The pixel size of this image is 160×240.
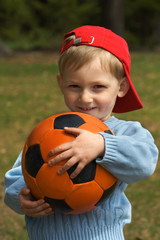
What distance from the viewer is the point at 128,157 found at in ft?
7.02

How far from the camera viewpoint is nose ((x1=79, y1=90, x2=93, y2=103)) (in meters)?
2.43

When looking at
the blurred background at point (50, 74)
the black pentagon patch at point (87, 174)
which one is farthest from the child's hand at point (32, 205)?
the blurred background at point (50, 74)

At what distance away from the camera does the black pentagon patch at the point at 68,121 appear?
221 cm

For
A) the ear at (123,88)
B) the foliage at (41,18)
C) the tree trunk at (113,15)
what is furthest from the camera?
the foliage at (41,18)

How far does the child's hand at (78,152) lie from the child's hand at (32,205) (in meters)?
0.28

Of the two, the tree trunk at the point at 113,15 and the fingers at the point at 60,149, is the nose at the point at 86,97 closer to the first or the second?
the fingers at the point at 60,149

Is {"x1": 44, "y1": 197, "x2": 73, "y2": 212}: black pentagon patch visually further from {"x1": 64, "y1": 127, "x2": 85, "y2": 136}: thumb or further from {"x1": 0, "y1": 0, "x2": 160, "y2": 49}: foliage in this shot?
{"x1": 0, "y1": 0, "x2": 160, "y2": 49}: foliage

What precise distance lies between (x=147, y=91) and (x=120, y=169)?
7.15 meters

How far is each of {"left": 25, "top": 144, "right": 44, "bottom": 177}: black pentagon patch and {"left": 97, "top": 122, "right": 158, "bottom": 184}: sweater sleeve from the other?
1.12ft

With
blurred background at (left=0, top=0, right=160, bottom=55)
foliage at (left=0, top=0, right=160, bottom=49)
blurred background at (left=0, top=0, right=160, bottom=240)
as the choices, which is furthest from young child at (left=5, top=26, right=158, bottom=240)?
foliage at (left=0, top=0, right=160, bottom=49)

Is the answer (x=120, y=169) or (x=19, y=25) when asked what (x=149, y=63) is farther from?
(x=19, y=25)

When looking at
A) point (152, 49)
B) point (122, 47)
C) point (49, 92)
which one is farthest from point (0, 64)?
point (122, 47)

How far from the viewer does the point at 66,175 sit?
2.10m

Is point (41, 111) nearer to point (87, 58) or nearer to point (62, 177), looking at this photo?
point (87, 58)
